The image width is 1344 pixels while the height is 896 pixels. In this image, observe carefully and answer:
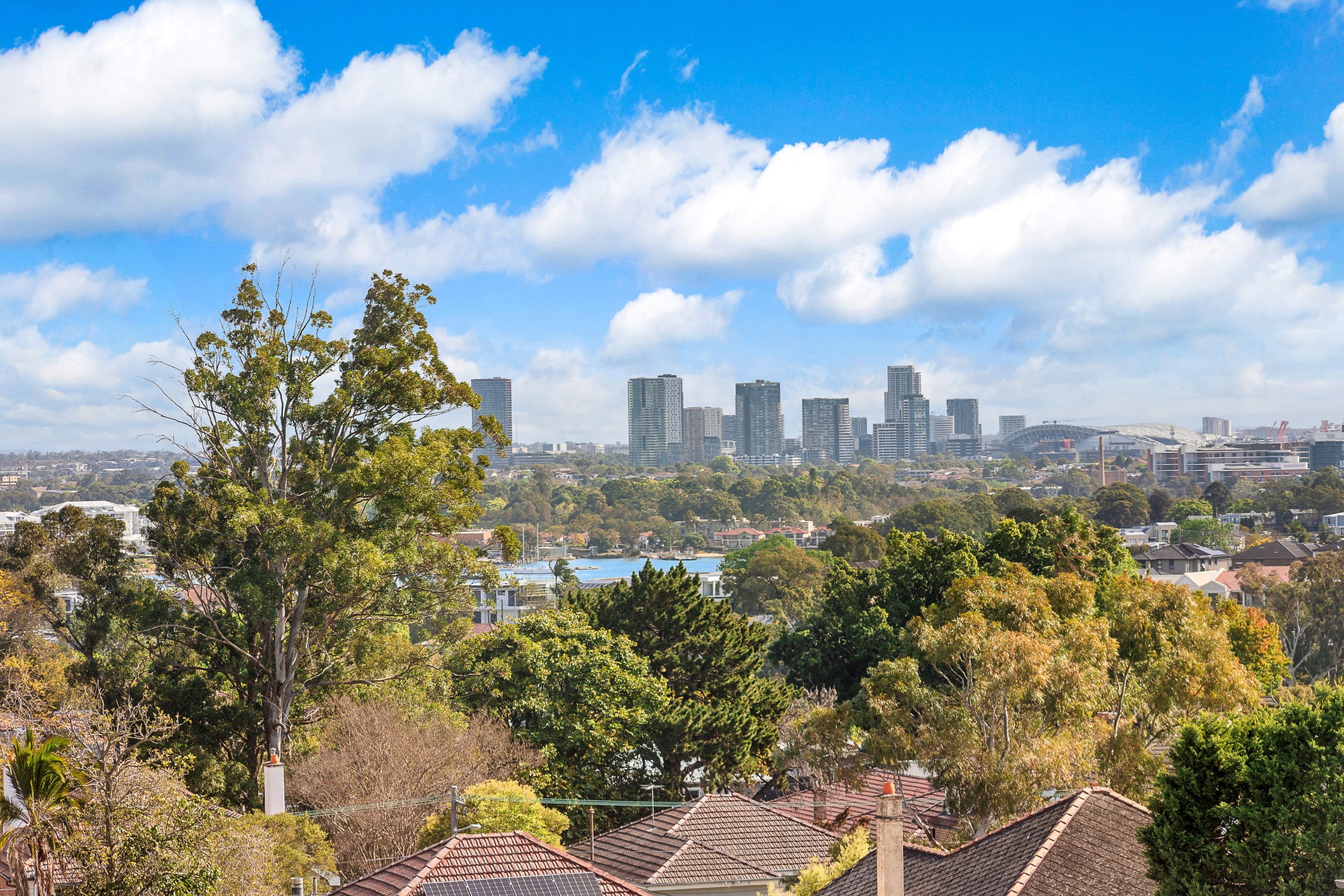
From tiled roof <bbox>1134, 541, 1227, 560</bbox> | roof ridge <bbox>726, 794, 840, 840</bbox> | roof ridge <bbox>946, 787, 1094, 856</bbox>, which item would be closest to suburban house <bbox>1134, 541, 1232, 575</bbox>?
tiled roof <bbox>1134, 541, 1227, 560</bbox>

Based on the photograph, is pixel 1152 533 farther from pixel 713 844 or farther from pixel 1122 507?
pixel 713 844

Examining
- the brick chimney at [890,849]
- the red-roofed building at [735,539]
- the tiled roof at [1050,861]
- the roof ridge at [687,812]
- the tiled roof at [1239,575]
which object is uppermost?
the brick chimney at [890,849]

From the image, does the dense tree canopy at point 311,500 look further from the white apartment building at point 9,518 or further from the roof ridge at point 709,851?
the white apartment building at point 9,518

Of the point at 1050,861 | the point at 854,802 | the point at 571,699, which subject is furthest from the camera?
the point at 571,699

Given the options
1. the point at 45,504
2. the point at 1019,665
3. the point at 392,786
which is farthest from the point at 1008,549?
the point at 45,504

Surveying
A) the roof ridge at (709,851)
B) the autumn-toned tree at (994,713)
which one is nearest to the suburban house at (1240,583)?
the autumn-toned tree at (994,713)

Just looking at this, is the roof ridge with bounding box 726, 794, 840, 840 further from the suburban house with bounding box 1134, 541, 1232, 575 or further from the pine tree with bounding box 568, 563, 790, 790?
the suburban house with bounding box 1134, 541, 1232, 575

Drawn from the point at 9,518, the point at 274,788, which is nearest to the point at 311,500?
the point at 274,788
